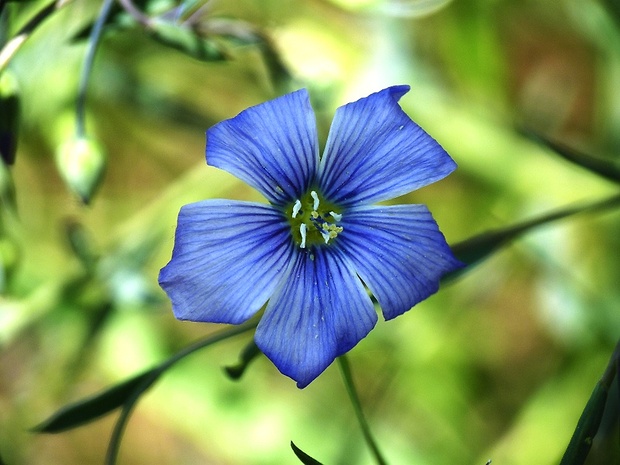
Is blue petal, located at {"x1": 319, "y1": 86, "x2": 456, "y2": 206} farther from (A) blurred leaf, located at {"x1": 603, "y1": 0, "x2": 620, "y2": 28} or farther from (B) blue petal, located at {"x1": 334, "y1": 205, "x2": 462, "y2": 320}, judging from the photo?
(A) blurred leaf, located at {"x1": 603, "y1": 0, "x2": 620, "y2": 28}

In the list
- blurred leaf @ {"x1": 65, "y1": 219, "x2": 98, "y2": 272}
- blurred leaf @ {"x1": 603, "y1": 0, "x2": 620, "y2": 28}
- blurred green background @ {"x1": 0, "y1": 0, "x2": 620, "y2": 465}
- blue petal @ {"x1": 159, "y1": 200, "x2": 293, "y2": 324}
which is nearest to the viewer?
blue petal @ {"x1": 159, "y1": 200, "x2": 293, "y2": 324}

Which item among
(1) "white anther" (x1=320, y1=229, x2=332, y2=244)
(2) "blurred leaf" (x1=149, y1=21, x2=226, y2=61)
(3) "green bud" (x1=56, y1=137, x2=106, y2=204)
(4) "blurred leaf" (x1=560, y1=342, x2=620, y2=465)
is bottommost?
(4) "blurred leaf" (x1=560, y1=342, x2=620, y2=465)

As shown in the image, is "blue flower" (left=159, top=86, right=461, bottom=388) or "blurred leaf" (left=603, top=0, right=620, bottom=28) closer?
"blue flower" (left=159, top=86, right=461, bottom=388)

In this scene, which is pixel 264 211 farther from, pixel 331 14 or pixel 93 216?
pixel 331 14

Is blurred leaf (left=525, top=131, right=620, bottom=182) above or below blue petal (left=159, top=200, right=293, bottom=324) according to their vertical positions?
below

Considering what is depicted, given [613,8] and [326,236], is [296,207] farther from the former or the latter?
[613,8]

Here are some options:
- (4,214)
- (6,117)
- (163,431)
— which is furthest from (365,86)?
(163,431)

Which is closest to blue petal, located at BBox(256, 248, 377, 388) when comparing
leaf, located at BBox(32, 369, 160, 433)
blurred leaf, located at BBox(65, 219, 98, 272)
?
leaf, located at BBox(32, 369, 160, 433)

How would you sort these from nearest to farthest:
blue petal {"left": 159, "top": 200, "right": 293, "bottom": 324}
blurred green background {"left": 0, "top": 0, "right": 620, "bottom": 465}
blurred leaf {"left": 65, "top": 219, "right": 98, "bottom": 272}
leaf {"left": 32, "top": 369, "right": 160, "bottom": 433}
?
blue petal {"left": 159, "top": 200, "right": 293, "bottom": 324}, leaf {"left": 32, "top": 369, "right": 160, "bottom": 433}, blurred leaf {"left": 65, "top": 219, "right": 98, "bottom": 272}, blurred green background {"left": 0, "top": 0, "right": 620, "bottom": 465}

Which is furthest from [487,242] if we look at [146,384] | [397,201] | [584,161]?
[397,201]
